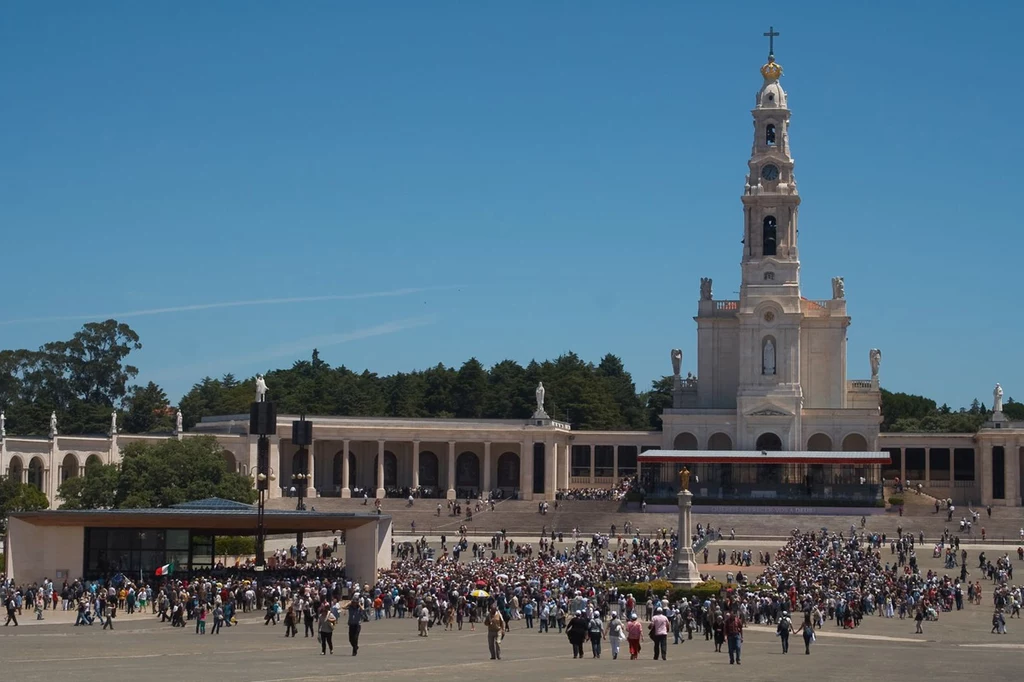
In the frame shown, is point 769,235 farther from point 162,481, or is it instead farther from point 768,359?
point 162,481

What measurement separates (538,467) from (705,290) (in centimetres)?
1565

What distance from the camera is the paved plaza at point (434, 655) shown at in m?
30.1

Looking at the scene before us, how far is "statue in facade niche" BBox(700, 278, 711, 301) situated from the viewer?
102m

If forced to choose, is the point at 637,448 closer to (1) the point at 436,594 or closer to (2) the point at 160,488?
(2) the point at 160,488

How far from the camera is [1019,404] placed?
150 m

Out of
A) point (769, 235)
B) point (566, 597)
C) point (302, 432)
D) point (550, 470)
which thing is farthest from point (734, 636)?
point (769, 235)

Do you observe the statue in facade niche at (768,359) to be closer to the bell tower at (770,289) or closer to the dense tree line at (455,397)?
the bell tower at (770,289)

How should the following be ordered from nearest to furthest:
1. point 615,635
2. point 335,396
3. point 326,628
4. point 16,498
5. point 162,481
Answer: point 326,628 < point 615,635 < point 16,498 < point 162,481 < point 335,396

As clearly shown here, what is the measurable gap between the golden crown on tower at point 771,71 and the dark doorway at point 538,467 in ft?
85.8

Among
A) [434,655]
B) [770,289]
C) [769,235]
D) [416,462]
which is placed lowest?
[434,655]

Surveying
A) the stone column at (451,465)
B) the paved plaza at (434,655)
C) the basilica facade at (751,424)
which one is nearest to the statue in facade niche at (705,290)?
the basilica facade at (751,424)

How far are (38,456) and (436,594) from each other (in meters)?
49.3

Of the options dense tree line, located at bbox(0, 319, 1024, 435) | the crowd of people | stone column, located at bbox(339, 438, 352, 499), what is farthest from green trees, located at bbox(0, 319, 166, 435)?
the crowd of people

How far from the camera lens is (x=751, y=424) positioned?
95.9m
